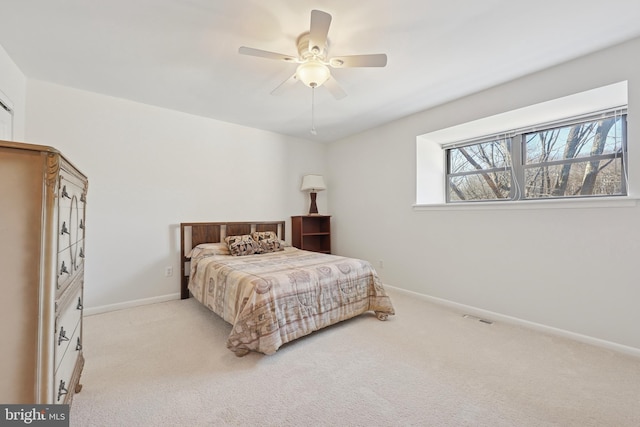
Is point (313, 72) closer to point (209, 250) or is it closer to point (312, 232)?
point (209, 250)

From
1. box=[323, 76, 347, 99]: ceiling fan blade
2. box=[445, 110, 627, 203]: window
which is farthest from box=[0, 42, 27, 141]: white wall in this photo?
box=[445, 110, 627, 203]: window

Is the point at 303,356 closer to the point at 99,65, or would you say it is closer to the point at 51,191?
the point at 51,191

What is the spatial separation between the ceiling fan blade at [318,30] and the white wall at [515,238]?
79.6 inches

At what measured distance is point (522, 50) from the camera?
7.13 feet

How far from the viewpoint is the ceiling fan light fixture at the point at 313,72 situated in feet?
6.59

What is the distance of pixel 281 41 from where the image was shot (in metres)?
2.05

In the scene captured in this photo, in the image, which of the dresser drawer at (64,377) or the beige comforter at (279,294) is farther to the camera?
the beige comforter at (279,294)

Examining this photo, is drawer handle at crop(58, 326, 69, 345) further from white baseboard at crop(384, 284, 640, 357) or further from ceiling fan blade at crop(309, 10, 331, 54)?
white baseboard at crop(384, 284, 640, 357)

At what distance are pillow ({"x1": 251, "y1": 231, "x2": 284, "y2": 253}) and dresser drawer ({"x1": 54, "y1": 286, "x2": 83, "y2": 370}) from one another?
209 cm

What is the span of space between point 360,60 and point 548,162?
2330 mm

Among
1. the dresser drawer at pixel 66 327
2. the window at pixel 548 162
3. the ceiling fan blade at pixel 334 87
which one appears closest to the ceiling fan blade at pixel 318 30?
the ceiling fan blade at pixel 334 87

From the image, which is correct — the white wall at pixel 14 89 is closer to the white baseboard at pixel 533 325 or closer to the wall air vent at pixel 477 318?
the white baseboard at pixel 533 325

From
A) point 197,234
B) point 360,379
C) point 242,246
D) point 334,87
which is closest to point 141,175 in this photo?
point 197,234

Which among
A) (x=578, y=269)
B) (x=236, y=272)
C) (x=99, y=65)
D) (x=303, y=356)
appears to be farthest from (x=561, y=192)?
(x=99, y=65)
